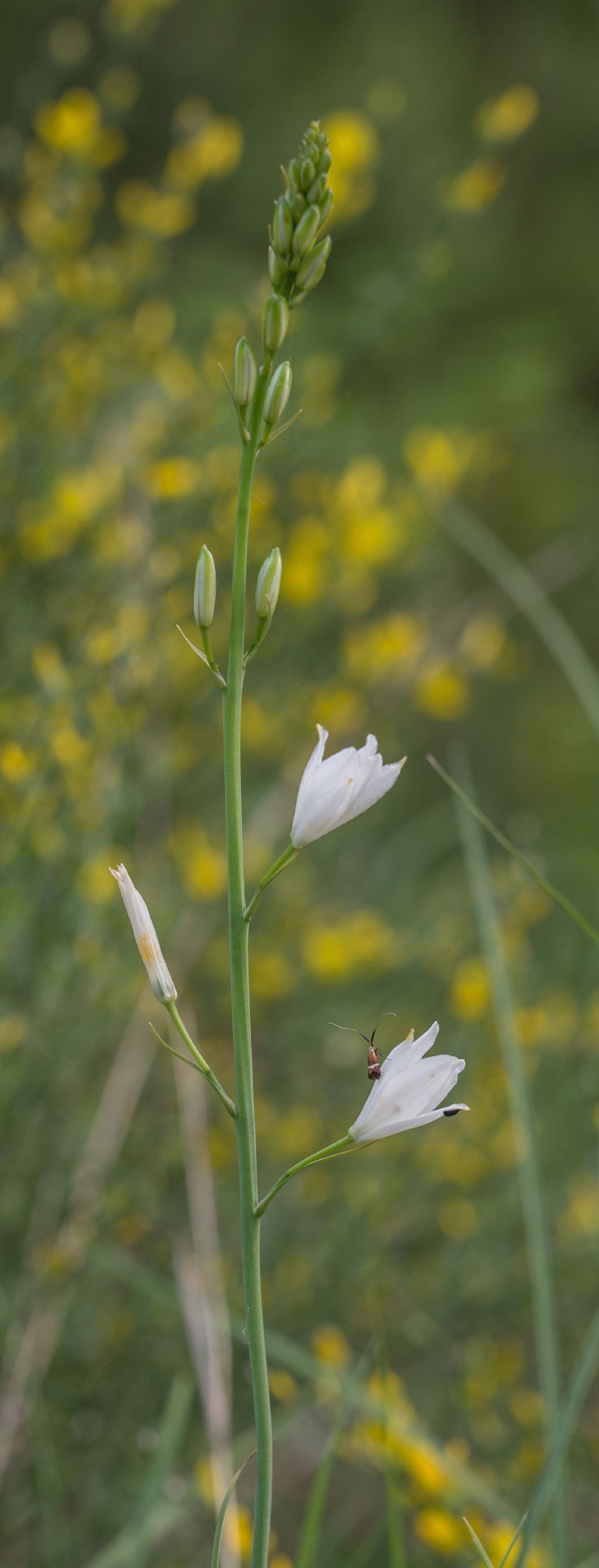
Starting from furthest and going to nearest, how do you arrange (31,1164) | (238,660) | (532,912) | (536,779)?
(536,779)
(532,912)
(31,1164)
(238,660)

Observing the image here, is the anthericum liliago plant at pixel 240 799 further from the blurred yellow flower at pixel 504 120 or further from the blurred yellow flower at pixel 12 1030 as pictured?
the blurred yellow flower at pixel 504 120

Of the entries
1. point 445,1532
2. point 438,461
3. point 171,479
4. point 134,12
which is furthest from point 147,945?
point 438,461

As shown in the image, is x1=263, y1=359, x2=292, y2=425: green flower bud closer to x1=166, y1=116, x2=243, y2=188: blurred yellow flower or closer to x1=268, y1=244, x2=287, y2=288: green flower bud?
x1=268, y1=244, x2=287, y2=288: green flower bud

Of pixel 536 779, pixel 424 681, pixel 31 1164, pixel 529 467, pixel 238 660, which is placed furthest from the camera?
pixel 529 467

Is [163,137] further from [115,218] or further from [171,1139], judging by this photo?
[171,1139]

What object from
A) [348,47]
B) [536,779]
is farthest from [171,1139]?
[348,47]

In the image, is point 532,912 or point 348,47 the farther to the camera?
point 348,47

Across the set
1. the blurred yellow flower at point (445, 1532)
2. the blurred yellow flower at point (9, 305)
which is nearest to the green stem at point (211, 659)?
the blurred yellow flower at point (445, 1532)
